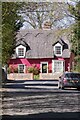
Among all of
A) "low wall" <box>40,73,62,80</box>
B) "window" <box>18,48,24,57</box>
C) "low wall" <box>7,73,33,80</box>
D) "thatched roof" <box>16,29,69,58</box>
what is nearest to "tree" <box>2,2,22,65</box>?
"low wall" <box>7,73,33,80</box>

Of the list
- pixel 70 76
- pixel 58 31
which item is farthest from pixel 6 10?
pixel 70 76

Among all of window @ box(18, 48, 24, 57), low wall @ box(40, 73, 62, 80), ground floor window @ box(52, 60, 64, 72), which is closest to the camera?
low wall @ box(40, 73, 62, 80)

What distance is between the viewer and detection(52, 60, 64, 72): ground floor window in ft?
144

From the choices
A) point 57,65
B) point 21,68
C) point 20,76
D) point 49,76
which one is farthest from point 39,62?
point 20,76

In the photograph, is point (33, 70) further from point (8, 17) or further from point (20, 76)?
point (8, 17)

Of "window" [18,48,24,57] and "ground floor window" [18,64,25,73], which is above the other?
"window" [18,48,24,57]

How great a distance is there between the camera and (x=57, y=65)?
44281 mm

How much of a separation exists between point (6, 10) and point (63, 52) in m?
30.5

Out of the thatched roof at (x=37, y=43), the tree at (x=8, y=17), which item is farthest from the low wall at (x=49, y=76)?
the tree at (x=8, y=17)

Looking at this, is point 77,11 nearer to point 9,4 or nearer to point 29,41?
point 9,4

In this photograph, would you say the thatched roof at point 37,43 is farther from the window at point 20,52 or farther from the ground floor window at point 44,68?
the ground floor window at point 44,68

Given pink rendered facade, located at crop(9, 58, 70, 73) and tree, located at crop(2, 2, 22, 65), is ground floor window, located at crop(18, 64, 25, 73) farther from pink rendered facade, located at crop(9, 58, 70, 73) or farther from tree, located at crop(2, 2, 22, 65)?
tree, located at crop(2, 2, 22, 65)

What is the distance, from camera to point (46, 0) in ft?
46.5

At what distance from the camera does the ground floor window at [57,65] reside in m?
44.0
